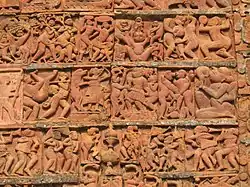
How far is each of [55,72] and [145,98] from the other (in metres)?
1.05

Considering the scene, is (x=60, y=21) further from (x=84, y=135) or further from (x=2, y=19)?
(x=84, y=135)

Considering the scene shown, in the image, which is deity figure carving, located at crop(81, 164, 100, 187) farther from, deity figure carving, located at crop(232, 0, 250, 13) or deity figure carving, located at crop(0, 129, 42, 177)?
deity figure carving, located at crop(232, 0, 250, 13)

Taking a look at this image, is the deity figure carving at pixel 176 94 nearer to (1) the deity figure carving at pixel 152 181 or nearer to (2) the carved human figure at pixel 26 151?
(1) the deity figure carving at pixel 152 181

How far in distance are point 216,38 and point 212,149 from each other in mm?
1294

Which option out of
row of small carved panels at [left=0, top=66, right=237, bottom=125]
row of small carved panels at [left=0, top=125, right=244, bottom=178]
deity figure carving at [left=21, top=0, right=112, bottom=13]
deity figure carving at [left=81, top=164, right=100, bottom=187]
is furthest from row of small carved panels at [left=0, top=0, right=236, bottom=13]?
deity figure carving at [left=81, top=164, right=100, bottom=187]

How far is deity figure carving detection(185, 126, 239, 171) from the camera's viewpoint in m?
8.02

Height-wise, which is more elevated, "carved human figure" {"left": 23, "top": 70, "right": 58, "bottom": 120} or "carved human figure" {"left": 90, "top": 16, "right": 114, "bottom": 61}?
"carved human figure" {"left": 90, "top": 16, "right": 114, "bottom": 61}

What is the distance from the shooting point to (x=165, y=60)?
27.7ft

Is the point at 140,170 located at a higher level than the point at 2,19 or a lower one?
lower

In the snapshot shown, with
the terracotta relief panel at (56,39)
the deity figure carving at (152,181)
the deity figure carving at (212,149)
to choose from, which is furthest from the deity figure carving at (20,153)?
the deity figure carving at (212,149)

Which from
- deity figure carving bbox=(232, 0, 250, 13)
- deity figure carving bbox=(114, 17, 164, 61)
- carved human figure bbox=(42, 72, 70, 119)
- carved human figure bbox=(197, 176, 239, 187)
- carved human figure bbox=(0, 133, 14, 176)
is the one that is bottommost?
carved human figure bbox=(197, 176, 239, 187)

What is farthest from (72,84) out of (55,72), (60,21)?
(60,21)

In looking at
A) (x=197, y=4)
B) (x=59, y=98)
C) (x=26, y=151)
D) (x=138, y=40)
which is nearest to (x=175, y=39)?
(x=138, y=40)

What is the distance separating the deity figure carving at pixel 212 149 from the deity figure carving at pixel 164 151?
0.09m
